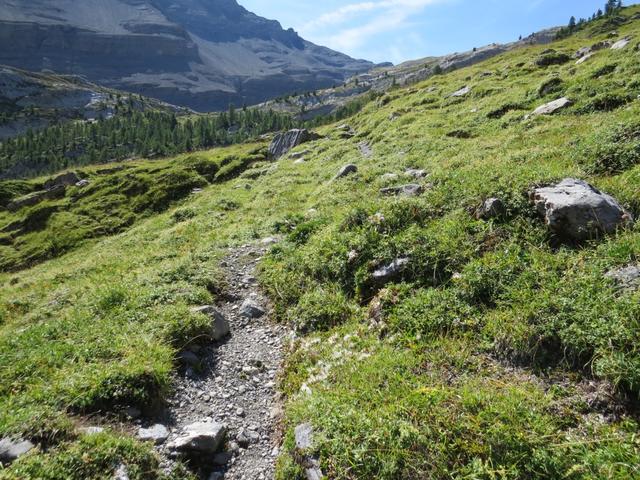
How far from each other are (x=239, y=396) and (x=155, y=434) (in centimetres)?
202

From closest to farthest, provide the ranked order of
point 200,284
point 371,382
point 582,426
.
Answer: point 582,426, point 371,382, point 200,284

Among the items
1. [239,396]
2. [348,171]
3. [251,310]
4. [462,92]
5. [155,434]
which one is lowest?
[239,396]

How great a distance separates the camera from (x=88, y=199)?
53.0 metres

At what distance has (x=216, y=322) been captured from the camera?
10.9 m

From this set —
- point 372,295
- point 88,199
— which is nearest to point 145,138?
point 88,199

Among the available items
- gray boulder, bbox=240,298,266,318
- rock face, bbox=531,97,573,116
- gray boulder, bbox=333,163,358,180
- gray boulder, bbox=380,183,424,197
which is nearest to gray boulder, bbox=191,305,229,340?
gray boulder, bbox=240,298,266,318

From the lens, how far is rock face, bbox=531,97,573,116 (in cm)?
2255

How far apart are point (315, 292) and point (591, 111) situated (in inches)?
766

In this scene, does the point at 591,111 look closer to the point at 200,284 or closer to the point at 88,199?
the point at 200,284

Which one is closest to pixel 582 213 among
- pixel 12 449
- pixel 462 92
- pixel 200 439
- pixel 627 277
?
pixel 627 277

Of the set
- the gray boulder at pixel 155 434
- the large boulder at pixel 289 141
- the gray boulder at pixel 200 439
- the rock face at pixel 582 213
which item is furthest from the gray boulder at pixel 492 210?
the large boulder at pixel 289 141

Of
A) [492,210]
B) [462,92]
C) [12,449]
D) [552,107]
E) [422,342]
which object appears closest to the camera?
[12,449]

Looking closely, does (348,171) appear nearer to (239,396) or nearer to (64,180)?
(239,396)

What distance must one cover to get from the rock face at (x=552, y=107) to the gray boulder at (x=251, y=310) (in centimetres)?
2092
